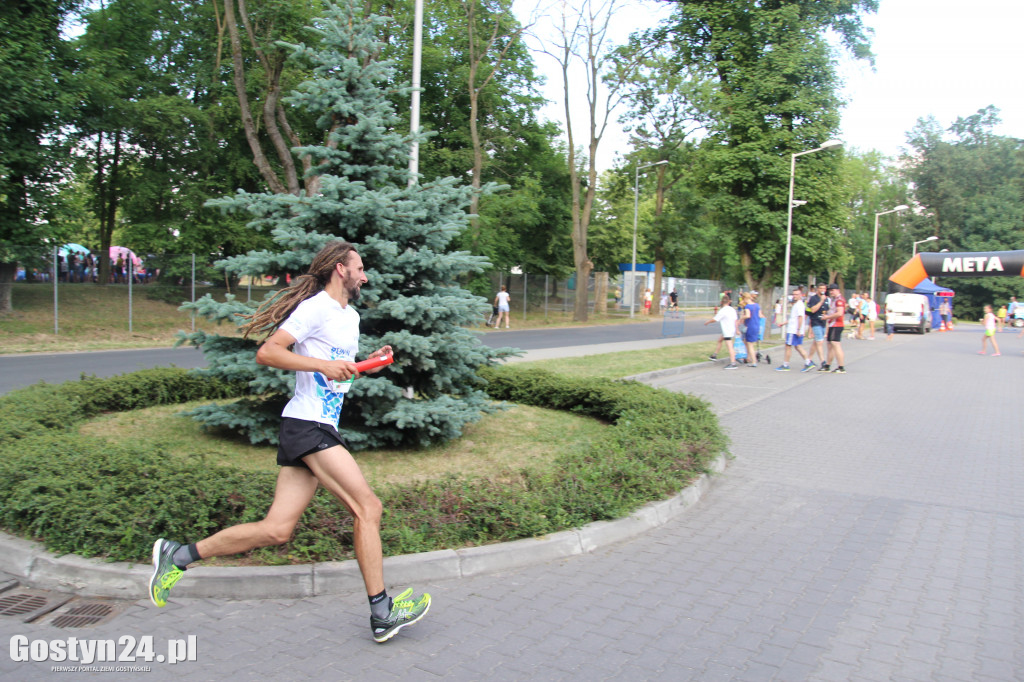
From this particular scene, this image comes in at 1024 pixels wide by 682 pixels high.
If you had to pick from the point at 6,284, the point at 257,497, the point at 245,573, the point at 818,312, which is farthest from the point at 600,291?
the point at 245,573

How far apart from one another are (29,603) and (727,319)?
15679mm

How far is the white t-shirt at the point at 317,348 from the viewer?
3535 mm

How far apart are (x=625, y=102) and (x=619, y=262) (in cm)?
1092

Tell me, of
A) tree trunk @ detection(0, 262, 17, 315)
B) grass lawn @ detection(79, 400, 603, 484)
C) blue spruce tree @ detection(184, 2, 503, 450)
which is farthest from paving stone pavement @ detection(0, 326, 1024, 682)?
tree trunk @ detection(0, 262, 17, 315)

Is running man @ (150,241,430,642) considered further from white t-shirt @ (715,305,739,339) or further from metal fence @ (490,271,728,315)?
metal fence @ (490,271,728,315)

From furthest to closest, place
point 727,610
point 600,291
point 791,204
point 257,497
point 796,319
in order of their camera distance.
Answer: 1. point 600,291
2. point 791,204
3. point 796,319
4. point 257,497
5. point 727,610

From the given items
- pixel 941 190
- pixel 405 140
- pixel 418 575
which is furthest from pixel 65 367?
pixel 941 190

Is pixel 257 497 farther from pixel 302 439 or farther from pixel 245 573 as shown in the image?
pixel 302 439

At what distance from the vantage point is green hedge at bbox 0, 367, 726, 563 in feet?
14.4

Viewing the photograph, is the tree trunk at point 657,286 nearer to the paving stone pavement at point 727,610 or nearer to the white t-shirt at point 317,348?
the paving stone pavement at point 727,610

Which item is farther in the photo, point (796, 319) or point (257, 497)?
point (796, 319)

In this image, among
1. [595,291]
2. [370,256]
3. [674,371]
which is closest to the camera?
[370,256]

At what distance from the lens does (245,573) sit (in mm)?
4164

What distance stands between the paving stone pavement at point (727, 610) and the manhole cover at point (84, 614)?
0.27ft
